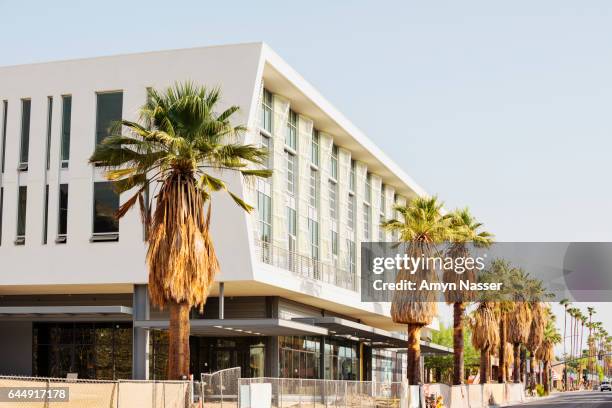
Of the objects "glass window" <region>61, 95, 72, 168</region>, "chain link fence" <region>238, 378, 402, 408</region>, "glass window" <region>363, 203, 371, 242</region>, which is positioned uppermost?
"glass window" <region>61, 95, 72, 168</region>

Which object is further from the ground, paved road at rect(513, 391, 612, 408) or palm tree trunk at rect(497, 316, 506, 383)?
palm tree trunk at rect(497, 316, 506, 383)

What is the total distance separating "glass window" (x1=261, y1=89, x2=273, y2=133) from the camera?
4647 centimetres

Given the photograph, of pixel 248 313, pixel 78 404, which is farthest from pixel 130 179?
pixel 248 313

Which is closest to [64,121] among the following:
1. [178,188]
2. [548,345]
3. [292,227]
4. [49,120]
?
[49,120]

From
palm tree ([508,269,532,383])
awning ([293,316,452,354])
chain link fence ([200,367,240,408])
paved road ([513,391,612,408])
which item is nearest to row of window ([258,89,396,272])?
awning ([293,316,452,354])

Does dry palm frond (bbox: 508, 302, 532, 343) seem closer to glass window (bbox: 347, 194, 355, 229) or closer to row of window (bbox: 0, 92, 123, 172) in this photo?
glass window (bbox: 347, 194, 355, 229)

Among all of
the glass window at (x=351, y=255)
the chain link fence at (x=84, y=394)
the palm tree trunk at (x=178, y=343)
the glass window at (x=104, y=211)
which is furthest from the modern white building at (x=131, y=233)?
the chain link fence at (x=84, y=394)

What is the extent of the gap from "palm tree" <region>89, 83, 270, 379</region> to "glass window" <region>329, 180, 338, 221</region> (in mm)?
26823

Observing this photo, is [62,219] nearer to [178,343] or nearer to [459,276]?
[178,343]

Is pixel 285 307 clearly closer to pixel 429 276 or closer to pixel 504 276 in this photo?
pixel 429 276

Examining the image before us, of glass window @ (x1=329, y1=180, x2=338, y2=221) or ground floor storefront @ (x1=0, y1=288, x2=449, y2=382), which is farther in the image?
glass window @ (x1=329, y1=180, x2=338, y2=221)

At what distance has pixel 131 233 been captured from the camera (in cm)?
4269

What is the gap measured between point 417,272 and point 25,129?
1992 cm

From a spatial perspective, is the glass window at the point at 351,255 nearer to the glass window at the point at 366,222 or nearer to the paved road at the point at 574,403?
the glass window at the point at 366,222
